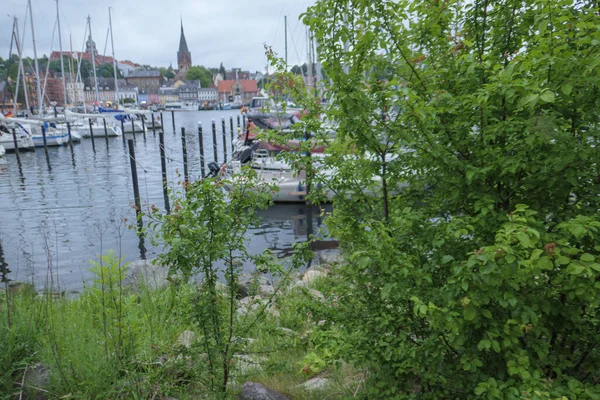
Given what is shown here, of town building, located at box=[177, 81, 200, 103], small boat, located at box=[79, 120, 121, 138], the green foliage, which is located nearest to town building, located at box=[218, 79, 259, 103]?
town building, located at box=[177, 81, 200, 103]

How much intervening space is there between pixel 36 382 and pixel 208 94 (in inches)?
6821

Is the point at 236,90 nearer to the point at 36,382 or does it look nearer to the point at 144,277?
the point at 144,277

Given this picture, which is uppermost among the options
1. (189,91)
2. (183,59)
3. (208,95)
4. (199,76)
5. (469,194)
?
(183,59)

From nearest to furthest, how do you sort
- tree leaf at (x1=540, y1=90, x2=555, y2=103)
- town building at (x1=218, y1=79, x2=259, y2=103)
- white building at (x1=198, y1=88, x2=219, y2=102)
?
1. tree leaf at (x1=540, y1=90, x2=555, y2=103)
2. town building at (x1=218, y1=79, x2=259, y2=103)
3. white building at (x1=198, y1=88, x2=219, y2=102)

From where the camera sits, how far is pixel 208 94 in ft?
557

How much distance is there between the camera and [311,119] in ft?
12.1

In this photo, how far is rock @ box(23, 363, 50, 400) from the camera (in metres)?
3.72

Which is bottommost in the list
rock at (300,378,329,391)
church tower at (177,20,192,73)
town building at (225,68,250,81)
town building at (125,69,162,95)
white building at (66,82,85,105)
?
rock at (300,378,329,391)

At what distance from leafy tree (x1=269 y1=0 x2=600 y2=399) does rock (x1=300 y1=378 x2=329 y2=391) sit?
31.5 inches

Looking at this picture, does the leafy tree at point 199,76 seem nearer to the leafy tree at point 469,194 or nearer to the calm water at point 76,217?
the calm water at point 76,217

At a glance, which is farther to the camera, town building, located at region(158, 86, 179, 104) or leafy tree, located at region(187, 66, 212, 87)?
leafy tree, located at region(187, 66, 212, 87)

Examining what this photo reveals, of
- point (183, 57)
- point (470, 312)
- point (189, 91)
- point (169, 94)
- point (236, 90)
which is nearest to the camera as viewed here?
point (470, 312)

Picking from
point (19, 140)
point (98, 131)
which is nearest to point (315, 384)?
point (19, 140)

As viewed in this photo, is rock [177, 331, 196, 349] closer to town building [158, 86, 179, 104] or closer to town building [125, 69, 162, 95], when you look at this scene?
town building [158, 86, 179, 104]
